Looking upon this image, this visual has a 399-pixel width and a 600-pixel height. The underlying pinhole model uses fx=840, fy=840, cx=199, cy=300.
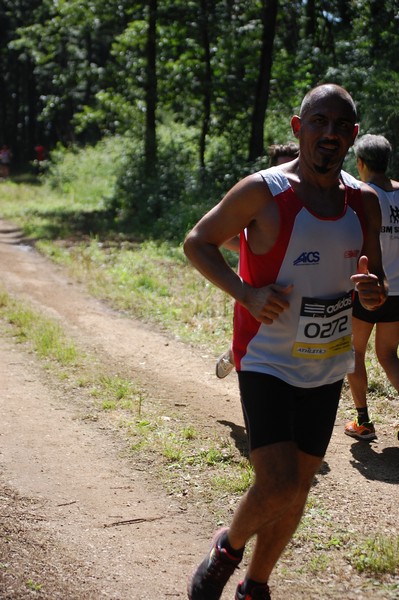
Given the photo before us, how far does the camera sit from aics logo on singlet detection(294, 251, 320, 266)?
3.26m

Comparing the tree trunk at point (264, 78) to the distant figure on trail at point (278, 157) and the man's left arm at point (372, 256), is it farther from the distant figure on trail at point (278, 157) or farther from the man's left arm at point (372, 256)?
the man's left arm at point (372, 256)

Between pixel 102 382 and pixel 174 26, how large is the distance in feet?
49.0

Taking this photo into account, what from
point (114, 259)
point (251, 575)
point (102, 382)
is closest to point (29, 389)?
point (102, 382)

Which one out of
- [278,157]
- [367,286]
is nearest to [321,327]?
[367,286]

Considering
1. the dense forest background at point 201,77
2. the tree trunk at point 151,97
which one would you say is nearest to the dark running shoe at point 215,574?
the dense forest background at point 201,77

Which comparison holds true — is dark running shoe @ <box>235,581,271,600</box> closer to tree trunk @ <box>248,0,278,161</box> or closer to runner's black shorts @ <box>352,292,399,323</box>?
runner's black shorts @ <box>352,292,399,323</box>

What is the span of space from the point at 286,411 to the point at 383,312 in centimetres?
267

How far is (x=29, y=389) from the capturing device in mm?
7094

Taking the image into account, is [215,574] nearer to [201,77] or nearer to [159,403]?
[159,403]

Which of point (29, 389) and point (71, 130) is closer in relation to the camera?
point (29, 389)

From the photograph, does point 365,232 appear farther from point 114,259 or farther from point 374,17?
point 374,17

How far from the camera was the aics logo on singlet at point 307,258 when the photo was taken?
3256 mm

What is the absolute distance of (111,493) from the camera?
506 cm

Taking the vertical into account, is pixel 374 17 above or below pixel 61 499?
above
